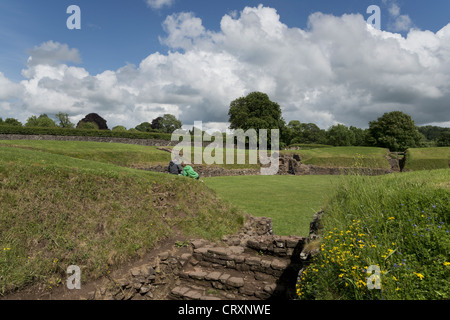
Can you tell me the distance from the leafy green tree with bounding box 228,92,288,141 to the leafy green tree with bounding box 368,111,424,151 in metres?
21.8

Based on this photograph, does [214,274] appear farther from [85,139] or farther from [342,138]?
[342,138]

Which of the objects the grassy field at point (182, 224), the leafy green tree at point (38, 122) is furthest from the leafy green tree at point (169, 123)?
the grassy field at point (182, 224)

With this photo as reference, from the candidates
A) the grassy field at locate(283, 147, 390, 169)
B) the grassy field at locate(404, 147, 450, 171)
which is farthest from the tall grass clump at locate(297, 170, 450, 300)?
the grassy field at locate(404, 147, 450, 171)

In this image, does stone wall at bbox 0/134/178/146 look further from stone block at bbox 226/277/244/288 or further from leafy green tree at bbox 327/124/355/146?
leafy green tree at bbox 327/124/355/146

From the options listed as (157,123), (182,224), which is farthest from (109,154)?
(157,123)

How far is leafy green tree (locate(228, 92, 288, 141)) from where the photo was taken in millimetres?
58125

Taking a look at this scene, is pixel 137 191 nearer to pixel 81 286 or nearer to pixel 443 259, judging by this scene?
pixel 81 286

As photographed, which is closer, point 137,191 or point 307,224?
point 137,191

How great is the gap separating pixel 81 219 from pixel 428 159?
46.2 metres

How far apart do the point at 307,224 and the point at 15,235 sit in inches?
372

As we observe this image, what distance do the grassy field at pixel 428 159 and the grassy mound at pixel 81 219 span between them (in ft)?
129

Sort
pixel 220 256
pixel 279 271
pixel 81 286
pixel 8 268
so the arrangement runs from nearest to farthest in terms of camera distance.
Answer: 1. pixel 8 268
2. pixel 81 286
3. pixel 279 271
4. pixel 220 256

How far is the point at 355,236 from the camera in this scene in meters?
4.70

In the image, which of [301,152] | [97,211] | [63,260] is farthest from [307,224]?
[301,152]
